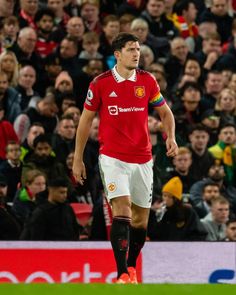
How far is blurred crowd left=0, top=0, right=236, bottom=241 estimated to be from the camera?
1470 cm

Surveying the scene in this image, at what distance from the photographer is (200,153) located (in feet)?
54.6

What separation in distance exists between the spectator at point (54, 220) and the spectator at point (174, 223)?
886mm

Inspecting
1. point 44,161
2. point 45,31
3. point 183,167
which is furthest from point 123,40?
point 45,31

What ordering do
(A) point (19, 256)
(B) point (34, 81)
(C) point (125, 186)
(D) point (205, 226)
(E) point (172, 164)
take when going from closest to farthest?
(C) point (125, 186), (A) point (19, 256), (D) point (205, 226), (E) point (172, 164), (B) point (34, 81)

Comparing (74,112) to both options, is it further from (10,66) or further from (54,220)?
(54,220)

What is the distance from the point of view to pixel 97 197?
15.8m

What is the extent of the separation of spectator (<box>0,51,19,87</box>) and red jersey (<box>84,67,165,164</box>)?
20.6 ft

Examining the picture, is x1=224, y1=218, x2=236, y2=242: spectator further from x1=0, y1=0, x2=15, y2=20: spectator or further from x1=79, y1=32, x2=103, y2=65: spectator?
x1=0, y1=0, x2=15, y2=20: spectator

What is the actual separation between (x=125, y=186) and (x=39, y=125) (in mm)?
5406

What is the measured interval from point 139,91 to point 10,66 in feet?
21.0

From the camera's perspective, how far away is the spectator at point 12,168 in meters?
15.9

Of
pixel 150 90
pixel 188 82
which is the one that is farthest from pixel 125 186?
pixel 188 82

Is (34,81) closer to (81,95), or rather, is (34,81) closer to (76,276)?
(81,95)

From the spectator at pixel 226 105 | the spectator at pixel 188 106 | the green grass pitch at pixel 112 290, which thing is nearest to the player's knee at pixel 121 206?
the green grass pitch at pixel 112 290
